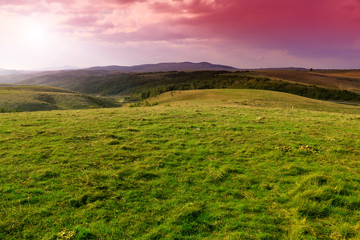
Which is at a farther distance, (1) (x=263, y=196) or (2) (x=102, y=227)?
(1) (x=263, y=196)

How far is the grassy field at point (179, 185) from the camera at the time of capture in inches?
224

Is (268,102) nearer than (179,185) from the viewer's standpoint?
No

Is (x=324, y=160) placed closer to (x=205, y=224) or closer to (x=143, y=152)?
(x=205, y=224)

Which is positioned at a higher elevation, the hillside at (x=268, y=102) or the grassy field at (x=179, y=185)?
the hillside at (x=268, y=102)

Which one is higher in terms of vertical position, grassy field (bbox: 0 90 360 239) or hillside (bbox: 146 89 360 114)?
hillside (bbox: 146 89 360 114)

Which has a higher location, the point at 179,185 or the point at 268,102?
the point at 268,102

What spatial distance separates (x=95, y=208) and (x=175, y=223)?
2798mm

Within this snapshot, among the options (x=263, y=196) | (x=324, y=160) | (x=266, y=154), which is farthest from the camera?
(x=266, y=154)

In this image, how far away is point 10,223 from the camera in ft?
18.7

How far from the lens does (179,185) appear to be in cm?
783

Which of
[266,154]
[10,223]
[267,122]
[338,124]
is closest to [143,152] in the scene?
[10,223]

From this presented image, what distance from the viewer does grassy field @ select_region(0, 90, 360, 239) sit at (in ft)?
18.6

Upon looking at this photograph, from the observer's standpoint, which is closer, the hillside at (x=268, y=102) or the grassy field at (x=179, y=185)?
the grassy field at (x=179, y=185)

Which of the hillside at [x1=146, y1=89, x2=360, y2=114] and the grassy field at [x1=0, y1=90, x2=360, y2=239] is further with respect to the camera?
the hillside at [x1=146, y1=89, x2=360, y2=114]
